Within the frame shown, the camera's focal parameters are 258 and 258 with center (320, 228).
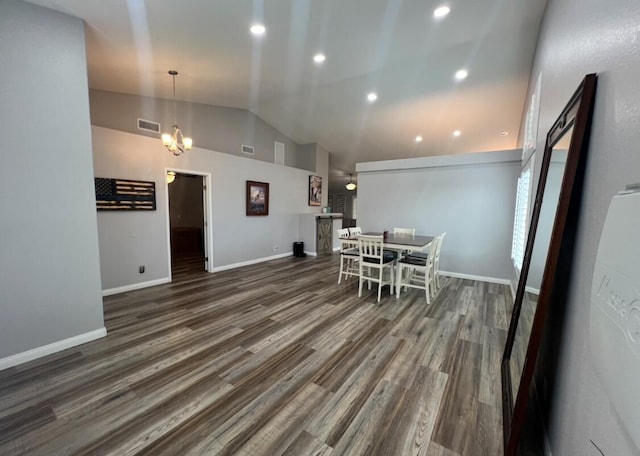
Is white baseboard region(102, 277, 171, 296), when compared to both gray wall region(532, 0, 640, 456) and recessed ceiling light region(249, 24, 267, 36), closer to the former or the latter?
recessed ceiling light region(249, 24, 267, 36)

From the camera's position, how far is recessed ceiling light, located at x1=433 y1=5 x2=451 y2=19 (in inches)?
116

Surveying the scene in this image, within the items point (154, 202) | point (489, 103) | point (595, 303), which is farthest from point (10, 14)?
point (489, 103)

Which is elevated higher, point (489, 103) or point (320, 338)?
point (489, 103)

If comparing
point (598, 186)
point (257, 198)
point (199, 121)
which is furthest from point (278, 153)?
point (598, 186)

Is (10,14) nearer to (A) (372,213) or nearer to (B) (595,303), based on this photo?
(B) (595,303)

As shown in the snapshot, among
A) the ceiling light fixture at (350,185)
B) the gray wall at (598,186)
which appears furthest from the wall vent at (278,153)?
the gray wall at (598,186)

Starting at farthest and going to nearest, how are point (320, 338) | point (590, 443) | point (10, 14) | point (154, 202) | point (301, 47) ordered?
point (154, 202) < point (301, 47) < point (320, 338) < point (10, 14) < point (590, 443)

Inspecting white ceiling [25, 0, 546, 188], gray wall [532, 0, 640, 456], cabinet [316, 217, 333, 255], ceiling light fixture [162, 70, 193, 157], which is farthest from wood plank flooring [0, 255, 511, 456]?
cabinet [316, 217, 333, 255]

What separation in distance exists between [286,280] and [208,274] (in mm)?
1709

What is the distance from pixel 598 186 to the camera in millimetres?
1085

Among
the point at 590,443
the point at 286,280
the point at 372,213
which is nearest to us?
the point at 590,443

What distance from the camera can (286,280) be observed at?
4.91m

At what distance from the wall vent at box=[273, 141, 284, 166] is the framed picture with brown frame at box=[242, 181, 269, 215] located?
1.28m

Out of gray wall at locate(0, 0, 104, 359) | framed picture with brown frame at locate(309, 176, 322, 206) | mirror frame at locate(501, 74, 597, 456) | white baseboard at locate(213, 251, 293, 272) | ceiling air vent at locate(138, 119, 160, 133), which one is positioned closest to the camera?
mirror frame at locate(501, 74, 597, 456)
